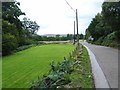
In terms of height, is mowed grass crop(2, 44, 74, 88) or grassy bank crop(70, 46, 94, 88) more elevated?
grassy bank crop(70, 46, 94, 88)

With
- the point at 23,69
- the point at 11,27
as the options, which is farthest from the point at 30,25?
the point at 23,69

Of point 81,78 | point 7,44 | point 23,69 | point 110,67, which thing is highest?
point 7,44

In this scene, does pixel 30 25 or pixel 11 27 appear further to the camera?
pixel 30 25

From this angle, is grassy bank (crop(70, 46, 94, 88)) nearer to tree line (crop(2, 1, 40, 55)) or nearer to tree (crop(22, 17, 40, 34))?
tree line (crop(2, 1, 40, 55))

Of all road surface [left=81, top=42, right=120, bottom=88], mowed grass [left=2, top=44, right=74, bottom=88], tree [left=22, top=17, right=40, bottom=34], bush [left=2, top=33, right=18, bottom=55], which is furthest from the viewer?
tree [left=22, top=17, right=40, bottom=34]

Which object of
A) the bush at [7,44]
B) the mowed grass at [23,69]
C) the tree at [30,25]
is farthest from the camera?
the tree at [30,25]

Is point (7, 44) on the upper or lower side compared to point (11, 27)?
lower

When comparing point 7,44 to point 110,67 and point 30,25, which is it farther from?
point 30,25

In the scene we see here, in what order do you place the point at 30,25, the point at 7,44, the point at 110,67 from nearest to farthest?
the point at 110,67 → the point at 7,44 → the point at 30,25

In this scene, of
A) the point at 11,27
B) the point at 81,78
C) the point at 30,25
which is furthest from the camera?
the point at 30,25

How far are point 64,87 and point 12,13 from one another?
4236cm

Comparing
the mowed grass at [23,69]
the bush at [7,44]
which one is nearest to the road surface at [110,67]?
the mowed grass at [23,69]

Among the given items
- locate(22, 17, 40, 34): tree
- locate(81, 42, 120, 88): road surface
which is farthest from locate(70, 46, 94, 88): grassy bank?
locate(22, 17, 40, 34): tree

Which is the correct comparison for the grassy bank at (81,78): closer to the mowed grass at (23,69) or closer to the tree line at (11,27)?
the mowed grass at (23,69)
